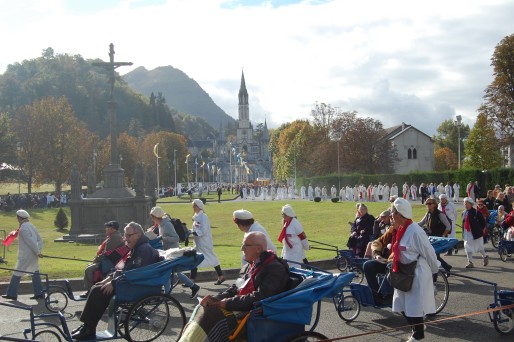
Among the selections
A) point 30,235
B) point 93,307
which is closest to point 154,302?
point 93,307

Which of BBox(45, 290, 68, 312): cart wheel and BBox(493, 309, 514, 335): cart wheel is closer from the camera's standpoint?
BBox(493, 309, 514, 335): cart wheel

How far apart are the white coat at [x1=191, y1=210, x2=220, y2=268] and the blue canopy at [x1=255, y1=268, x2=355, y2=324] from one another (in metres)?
7.31

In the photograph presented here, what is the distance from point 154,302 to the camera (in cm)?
934

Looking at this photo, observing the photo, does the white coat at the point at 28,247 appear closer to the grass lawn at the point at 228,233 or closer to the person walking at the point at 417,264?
the grass lawn at the point at 228,233

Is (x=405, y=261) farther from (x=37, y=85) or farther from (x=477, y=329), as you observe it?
(x=37, y=85)

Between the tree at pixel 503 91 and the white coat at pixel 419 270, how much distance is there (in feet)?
178

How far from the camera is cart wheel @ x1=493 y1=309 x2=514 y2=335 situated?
30.5 feet

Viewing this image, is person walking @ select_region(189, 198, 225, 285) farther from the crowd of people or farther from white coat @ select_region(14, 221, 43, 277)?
white coat @ select_region(14, 221, 43, 277)

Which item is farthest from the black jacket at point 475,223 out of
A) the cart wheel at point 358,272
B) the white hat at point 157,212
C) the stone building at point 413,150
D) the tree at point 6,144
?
the stone building at point 413,150

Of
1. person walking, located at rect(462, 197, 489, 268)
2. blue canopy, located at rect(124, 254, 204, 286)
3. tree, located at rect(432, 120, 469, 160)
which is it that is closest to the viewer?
blue canopy, located at rect(124, 254, 204, 286)

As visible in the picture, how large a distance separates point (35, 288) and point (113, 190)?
20.2 metres

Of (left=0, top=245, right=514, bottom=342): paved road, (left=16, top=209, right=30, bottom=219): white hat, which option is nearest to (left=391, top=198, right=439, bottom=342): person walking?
(left=0, top=245, right=514, bottom=342): paved road

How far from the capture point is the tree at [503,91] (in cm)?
5909

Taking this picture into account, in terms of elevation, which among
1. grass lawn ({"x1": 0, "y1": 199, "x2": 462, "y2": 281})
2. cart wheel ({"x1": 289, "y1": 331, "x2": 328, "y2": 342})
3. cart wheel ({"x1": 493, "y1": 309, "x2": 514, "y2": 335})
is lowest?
grass lawn ({"x1": 0, "y1": 199, "x2": 462, "y2": 281})
